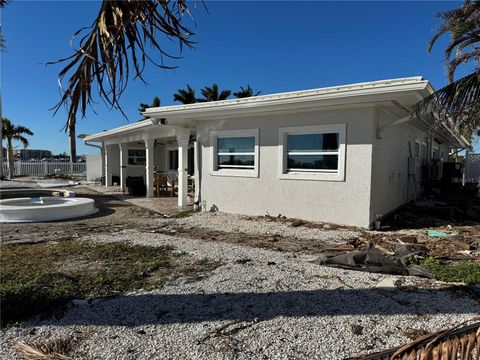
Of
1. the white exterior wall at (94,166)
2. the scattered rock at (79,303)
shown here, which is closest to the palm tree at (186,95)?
the white exterior wall at (94,166)

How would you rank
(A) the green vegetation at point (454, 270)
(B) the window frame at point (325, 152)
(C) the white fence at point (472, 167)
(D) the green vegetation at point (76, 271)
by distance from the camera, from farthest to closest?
(C) the white fence at point (472, 167) < (B) the window frame at point (325, 152) < (A) the green vegetation at point (454, 270) < (D) the green vegetation at point (76, 271)

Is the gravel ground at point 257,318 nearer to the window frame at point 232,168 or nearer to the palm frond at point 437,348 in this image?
the palm frond at point 437,348

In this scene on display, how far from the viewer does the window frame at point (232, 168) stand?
9.23m

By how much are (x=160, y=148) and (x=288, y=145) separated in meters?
13.7

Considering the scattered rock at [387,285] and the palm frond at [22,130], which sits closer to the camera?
the scattered rock at [387,285]

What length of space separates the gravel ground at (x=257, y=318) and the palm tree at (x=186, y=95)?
1145 inches

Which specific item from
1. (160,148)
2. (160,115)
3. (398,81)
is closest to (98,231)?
(160,115)

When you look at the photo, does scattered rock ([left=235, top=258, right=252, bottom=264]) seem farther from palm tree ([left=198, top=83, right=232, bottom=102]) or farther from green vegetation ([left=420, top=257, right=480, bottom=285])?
palm tree ([left=198, top=83, right=232, bottom=102])

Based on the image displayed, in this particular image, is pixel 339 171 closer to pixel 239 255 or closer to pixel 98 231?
pixel 239 255

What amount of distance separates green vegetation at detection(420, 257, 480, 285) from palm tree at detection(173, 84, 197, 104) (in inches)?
1149

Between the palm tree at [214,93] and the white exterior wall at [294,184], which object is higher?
the palm tree at [214,93]

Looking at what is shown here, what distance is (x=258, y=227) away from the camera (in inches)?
317

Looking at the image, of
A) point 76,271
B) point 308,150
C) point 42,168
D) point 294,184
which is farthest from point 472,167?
point 42,168

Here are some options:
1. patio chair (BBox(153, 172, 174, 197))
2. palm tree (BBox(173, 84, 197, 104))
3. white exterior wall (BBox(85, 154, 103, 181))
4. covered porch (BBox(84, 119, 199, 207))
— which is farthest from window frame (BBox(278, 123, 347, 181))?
palm tree (BBox(173, 84, 197, 104))
